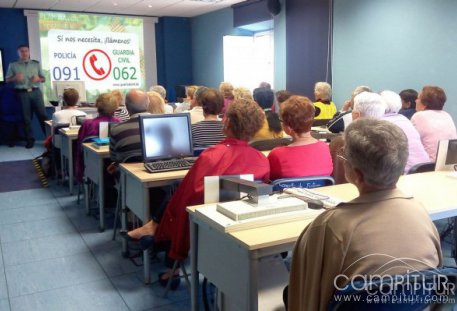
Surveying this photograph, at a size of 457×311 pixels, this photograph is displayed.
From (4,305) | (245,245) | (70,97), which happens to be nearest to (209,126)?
(4,305)

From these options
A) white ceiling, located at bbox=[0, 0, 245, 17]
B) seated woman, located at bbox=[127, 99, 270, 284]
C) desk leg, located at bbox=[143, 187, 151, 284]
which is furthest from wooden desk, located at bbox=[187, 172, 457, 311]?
white ceiling, located at bbox=[0, 0, 245, 17]

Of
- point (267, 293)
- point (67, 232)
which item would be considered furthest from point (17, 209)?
point (267, 293)

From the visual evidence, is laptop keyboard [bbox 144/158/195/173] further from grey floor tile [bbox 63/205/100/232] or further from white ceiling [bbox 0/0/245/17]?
white ceiling [bbox 0/0/245/17]

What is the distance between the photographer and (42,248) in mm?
3535

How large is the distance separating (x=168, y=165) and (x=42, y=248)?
54.4 inches

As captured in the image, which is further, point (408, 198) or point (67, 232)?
point (67, 232)

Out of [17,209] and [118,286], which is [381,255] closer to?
[118,286]

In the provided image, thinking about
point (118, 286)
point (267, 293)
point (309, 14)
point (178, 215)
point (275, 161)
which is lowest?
point (118, 286)

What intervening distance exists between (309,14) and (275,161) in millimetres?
5131

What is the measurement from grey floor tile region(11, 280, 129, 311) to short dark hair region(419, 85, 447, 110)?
292 cm

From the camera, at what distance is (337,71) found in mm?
6594

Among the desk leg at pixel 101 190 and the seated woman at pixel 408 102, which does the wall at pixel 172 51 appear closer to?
the seated woman at pixel 408 102

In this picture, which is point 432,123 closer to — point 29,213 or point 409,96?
point 409,96

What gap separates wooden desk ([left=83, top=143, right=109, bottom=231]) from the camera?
144 inches
